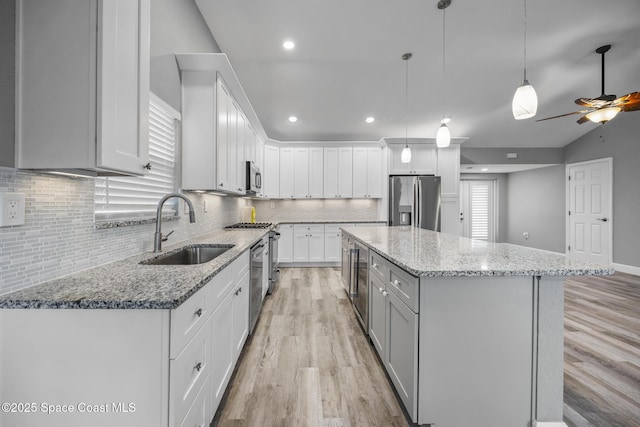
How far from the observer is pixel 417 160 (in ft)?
18.1

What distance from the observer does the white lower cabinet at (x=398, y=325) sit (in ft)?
4.51

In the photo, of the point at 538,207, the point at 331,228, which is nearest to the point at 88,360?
the point at 331,228

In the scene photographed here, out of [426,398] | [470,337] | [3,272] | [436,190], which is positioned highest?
[436,190]

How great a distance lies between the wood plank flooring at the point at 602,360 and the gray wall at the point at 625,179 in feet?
6.38

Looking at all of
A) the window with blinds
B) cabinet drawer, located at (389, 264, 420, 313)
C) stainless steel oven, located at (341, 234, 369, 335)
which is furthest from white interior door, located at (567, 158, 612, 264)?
the window with blinds

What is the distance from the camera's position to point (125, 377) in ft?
2.99

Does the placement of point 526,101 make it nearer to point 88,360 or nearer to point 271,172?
point 88,360

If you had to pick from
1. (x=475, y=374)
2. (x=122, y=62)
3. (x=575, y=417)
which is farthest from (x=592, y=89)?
(x=122, y=62)

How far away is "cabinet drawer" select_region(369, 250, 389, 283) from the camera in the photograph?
1.89 metres

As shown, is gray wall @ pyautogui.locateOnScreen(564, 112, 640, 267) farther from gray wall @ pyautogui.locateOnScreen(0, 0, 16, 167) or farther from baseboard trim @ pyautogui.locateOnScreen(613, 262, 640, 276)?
gray wall @ pyautogui.locateOnScreen(0, 0, 16, 167)

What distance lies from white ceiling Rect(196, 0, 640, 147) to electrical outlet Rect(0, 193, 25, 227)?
2624 mm

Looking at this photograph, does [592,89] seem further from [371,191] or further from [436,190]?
[371,191]

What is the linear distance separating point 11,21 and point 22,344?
1127mm

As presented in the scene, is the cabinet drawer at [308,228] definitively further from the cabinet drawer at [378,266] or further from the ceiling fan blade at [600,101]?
the ceiling fan blade at [600,101]
